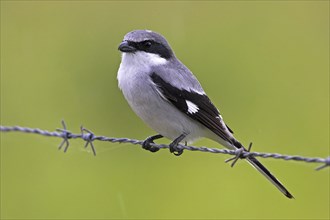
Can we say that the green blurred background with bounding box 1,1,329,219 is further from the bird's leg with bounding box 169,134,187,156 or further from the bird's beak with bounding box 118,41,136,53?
the bird's beak with bounding box 118,41,136,53

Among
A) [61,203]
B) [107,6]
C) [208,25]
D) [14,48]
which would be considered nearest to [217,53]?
[208,25]

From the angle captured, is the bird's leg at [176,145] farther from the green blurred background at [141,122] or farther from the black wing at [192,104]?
→ the green blurred background at [141,122]

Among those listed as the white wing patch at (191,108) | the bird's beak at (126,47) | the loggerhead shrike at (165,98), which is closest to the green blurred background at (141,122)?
the loggerhead shrike at (165,98)

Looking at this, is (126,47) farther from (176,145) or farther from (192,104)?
(176,145)

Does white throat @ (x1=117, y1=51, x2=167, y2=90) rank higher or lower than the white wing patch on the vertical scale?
higher

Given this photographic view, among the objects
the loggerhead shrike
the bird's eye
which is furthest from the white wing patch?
the bird's eye

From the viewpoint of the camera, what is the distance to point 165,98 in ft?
15.3

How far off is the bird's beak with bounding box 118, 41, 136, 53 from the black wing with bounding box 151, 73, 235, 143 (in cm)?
21

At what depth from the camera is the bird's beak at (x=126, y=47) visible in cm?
472

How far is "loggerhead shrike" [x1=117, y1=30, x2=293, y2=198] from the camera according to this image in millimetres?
4652

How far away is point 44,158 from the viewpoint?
7.00 m

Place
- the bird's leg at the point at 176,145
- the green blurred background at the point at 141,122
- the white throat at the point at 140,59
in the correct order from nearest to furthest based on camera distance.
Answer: the bird's leg at the point at 176,145, the white throat at the point at 140,59, the green blurred background at the point at 141,122

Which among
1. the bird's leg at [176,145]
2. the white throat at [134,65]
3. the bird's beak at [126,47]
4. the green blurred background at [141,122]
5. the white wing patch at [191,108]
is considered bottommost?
the green blurred background at [141,122]

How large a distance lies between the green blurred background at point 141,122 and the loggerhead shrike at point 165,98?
167 centimetres
